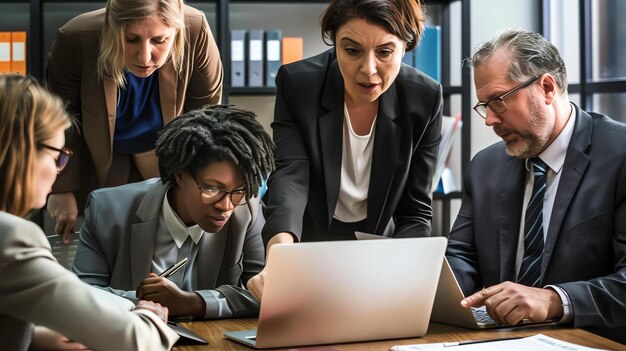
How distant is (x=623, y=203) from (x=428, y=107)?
580 mm

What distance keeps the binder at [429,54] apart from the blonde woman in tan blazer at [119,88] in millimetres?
1538

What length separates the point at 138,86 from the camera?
2.67m

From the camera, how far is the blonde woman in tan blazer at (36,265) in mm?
1287

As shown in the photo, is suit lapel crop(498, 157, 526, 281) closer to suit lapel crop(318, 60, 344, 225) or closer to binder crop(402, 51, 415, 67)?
suit lapel crop(318, 60, 344, 225)

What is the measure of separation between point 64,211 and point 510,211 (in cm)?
139

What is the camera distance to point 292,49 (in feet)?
12.9

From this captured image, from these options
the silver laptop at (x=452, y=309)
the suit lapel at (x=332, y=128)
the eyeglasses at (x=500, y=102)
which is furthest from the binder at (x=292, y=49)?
the silver laptop at (x=452, y=309)

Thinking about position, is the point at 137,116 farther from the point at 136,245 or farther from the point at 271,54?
the point at 271,54

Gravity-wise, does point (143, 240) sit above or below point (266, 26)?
below

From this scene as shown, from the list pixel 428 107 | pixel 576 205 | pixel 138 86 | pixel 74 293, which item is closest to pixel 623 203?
pixel 576 205

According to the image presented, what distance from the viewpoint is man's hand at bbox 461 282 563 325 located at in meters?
1.66

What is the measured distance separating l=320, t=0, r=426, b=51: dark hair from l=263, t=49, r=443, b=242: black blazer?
14 cm

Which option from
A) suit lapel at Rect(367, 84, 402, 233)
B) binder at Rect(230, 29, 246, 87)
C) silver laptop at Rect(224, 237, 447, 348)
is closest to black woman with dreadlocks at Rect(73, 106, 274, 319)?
suit lapel at Rect(367, 84, 402, 233)

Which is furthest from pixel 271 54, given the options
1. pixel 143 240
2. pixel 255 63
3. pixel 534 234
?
pixel 534 234
